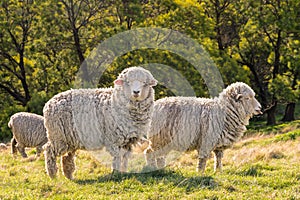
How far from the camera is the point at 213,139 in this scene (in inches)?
352

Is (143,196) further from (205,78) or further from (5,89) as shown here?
(5,89)

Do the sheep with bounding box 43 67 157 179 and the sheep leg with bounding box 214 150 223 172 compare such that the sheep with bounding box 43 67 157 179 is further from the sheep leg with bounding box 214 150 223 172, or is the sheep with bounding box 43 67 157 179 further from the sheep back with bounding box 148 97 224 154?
the sheep leg with bounding box 214 150 223 172

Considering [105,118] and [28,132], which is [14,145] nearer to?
[28,132]

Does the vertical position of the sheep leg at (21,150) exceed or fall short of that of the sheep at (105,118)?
it falls short

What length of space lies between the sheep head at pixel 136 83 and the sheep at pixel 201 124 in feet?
5.90

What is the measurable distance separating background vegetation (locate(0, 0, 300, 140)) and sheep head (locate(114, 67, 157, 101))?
10046mm

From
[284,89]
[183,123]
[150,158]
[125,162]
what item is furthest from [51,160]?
[284,89]

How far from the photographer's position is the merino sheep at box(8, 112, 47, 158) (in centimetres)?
1322

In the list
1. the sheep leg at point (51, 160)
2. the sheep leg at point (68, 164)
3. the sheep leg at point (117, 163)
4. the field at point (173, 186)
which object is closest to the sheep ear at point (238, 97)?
the field at point (173, 186)

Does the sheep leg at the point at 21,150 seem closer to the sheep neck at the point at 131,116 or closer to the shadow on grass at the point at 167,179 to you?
the sheep neck at the point at 131,116

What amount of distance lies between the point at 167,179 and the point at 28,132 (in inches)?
298

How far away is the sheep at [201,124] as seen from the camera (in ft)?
29.5

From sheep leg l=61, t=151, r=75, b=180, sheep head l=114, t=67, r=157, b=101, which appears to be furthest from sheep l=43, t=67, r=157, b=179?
sheep leg l=61, t=151, r=75, b=180

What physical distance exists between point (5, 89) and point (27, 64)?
163cm
